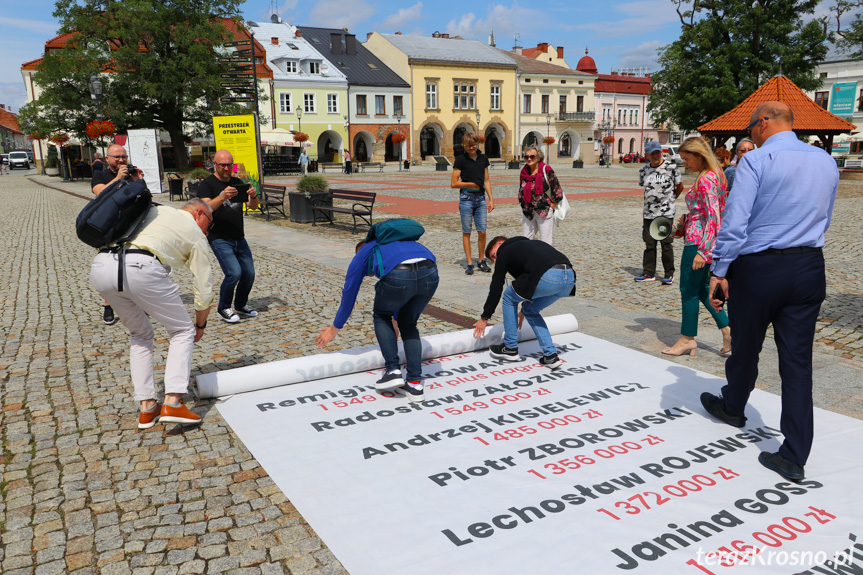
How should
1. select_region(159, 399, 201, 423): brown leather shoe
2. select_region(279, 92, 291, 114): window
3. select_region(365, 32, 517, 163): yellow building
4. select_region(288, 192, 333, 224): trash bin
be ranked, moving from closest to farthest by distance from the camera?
1. select_region(159, 399, 201, 423): brown leather shoe
2. select_region(288, 192, 333, 224): trash bin
3. select_region(279, 92, 291, 114): window
4. select_region(365, 32, 517, 163): yellow building

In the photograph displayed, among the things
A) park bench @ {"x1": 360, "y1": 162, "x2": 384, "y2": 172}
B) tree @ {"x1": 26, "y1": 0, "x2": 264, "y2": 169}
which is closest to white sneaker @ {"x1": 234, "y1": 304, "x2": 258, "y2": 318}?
tree @ {"x1": 26, "y1": 0, "x2": 264, "y2": 169}

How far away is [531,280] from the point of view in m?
4.66

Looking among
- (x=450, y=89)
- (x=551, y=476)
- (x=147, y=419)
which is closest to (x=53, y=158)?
(x=450, y=89)

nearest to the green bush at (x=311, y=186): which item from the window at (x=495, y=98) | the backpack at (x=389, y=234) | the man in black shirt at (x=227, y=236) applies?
the man in black shirt at (x=227, y=236)

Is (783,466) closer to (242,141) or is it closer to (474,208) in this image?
(474,208)

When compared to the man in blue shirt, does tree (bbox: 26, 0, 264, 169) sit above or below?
above

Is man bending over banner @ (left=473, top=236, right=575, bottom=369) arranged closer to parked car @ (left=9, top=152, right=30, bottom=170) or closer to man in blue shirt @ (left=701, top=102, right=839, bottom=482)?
man in blue shirt @ (left=701, top=102, right=839, bottom=482)

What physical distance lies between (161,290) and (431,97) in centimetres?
5623

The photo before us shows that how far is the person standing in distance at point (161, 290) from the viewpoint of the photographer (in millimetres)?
3604

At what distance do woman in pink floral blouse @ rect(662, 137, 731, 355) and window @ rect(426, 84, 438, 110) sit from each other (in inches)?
2123

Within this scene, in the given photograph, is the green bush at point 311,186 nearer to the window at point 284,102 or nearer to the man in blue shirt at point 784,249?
the man in blue shirt at point 784,249

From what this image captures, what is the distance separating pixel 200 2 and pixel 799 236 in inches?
1569

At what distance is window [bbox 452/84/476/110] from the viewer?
5831cm

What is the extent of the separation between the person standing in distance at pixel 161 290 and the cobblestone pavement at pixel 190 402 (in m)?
0.24
